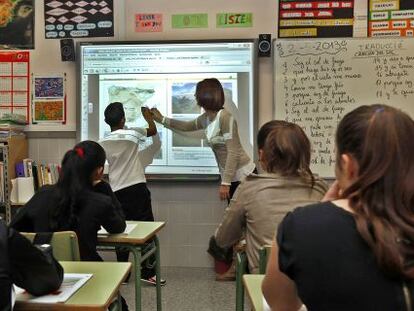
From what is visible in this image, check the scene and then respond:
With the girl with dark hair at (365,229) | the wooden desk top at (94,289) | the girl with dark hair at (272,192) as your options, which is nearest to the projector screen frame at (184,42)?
the girl with dark hair at (272,192)

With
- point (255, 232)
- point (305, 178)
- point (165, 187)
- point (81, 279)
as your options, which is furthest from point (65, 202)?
point (165, 187)

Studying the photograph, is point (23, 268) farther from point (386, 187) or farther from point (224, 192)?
point (224, 192)

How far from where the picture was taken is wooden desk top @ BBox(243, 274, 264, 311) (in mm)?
1432

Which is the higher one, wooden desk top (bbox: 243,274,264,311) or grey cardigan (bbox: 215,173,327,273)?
grey cardigan (bbox: 215,173,327,273)

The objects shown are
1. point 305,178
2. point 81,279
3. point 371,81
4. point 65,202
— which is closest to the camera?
point 81,279

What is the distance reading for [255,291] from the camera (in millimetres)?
1522

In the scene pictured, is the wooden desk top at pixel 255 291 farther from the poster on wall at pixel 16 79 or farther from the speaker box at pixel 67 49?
the poster on wall at pixel 16 79

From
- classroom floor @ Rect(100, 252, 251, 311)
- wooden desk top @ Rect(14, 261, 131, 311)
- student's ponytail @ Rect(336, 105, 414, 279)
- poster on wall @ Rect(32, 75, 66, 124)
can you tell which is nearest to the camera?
student's ponytail @ Rect(336, 105, 414, 279)

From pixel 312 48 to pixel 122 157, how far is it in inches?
70.2

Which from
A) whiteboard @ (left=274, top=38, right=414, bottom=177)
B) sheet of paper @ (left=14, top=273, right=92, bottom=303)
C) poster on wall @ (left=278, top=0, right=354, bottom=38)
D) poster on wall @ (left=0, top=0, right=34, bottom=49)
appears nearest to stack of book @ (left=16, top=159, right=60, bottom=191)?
poster on wall @ (left=0, top=0, right=34, bottom=49)

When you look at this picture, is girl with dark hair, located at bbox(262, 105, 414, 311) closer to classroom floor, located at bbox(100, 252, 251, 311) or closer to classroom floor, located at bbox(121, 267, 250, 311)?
classroom floor, located at bbox(100, 252, 251, 311)

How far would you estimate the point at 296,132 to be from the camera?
204 centimetres

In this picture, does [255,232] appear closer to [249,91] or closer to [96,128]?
[249,91]

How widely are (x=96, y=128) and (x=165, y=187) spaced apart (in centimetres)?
79
